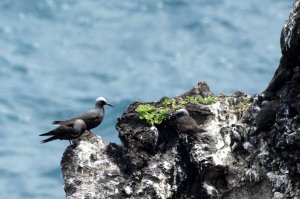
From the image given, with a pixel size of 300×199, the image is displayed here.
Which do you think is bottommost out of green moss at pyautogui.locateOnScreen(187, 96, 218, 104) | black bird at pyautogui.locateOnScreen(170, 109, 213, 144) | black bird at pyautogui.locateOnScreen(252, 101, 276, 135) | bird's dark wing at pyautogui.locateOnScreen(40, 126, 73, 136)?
black bird at pyautogui.locateOnScreen(252, 101, 276, 135)

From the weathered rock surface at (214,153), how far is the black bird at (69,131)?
31cm

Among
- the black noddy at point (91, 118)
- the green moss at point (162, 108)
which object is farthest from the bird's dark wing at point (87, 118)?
the green moss at point (162, 108)

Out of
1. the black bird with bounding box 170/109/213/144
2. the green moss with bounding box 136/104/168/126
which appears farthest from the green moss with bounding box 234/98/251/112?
the green moss with bounding box 136/104/168/126

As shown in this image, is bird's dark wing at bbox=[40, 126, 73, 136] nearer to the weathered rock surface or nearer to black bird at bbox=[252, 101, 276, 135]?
the weathered rock surface

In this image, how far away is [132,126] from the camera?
18000mm

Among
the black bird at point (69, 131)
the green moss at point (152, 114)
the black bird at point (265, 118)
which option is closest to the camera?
the black bird at point (265, 118)

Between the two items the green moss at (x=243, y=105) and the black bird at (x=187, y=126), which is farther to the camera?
the green moss at (x=243, y=105)

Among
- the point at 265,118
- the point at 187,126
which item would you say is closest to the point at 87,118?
the point at 187,126

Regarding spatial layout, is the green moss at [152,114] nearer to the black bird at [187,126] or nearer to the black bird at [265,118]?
the black bird at [187,126]

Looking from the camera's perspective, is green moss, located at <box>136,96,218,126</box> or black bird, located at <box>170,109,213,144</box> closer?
black bird, located at <box>170,109,213,144</box>

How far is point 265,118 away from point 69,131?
5.68m

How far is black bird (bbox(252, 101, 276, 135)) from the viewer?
589 inches

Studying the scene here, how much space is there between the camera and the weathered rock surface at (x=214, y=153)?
566 inches

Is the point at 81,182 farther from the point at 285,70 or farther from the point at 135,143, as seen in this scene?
the point at 285,70
